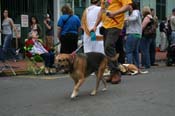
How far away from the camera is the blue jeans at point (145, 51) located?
15.7 meters

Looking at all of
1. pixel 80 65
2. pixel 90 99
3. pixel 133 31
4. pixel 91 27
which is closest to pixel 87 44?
pixel 91 27

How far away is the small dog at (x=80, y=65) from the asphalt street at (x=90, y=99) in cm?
31

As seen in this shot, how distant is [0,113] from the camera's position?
8102 millimetres

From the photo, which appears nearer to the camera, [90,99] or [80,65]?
[90,99]

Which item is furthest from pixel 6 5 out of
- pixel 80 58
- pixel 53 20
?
pixel 80 58

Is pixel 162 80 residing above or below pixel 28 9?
below

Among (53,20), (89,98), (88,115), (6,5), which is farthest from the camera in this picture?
(53,20)

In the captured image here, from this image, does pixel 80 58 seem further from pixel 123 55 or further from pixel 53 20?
pixel 53 20

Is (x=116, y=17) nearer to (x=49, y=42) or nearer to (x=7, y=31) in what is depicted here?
(x=49, y=42)

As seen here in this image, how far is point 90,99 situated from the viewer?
353 inches

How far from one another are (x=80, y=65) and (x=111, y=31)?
1556 mm

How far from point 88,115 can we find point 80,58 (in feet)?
5.65

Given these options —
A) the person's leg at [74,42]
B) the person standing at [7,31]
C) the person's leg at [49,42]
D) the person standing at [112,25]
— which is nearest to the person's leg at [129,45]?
the person's leg at [74,42]

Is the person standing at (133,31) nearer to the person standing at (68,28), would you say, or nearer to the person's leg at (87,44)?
the person standing at (68,28)
